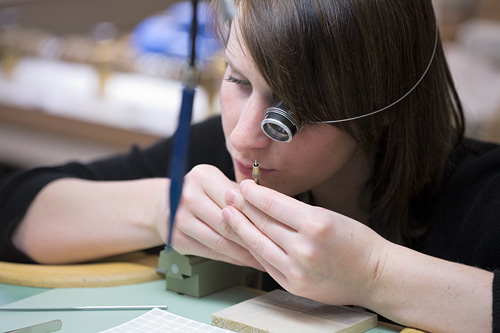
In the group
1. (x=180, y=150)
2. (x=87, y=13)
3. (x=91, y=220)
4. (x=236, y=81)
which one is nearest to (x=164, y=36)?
(x=87, y=13)

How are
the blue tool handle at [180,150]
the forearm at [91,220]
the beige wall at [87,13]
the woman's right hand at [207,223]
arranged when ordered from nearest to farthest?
1. the blue tool handle at [180,150]
2. the woman's right hand at [207,223]
3. the forearm at [91,220]
4. the beige wall at [87,13]

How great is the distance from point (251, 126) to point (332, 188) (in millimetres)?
310

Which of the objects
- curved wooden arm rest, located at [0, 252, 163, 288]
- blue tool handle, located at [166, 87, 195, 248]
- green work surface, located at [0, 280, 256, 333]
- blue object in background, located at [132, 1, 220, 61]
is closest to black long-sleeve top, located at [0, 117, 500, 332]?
curved wooden arm rest, located at [0, 252, 163, 288]

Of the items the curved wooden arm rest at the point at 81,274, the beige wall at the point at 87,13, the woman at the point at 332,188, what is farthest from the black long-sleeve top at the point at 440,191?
the beige wall at the point at 87,13

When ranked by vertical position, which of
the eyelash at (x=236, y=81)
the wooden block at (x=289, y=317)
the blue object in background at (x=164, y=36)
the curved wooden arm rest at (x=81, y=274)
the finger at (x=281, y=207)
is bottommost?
the curved wooden arm rest at (x=81, y=274)

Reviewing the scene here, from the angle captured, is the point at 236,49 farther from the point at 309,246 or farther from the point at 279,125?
the point at 309,246

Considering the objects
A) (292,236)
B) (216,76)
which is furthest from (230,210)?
(216,76)

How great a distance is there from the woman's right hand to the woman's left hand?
0.05 meters

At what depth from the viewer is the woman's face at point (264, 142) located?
978 millimetres

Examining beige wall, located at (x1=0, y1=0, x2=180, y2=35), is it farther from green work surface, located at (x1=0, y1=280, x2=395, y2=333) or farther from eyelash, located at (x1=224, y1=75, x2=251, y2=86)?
green work surface, located at (x1=0, y1=280, x2=395, y2=333)

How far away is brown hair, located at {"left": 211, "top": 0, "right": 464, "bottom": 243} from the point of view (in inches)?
37.0

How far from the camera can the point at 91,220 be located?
3.89 feet

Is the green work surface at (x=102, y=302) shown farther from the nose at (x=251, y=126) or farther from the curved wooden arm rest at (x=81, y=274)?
the nose at (x=251, y=126)

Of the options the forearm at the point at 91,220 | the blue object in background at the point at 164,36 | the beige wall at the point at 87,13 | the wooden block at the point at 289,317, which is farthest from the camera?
the beige wall at the point at 87,13
